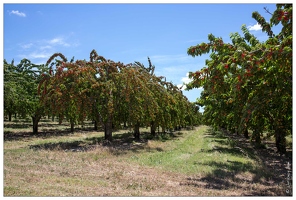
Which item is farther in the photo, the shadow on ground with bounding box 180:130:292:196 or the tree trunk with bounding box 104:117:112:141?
the tree trunk with bounding box 104:117:112:141

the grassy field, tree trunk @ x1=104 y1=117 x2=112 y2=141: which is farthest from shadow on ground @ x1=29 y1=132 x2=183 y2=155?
the grassy field

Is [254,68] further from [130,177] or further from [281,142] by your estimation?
[281,142]

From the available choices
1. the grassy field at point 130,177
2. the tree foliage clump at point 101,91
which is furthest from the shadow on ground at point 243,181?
the tree foliage clump at point 101,91

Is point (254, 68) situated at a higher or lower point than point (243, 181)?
higher

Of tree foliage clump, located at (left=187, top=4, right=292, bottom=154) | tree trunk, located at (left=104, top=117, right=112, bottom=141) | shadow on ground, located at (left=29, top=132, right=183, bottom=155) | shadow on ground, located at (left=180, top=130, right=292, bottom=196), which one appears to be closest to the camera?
tree foliage clump, located at (left=187, top=4, right=292, bottom=154)

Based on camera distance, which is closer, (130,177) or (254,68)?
(254,68)

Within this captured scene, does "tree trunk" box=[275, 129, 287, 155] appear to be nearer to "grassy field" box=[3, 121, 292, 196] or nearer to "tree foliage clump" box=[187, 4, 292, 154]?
"tree foliage clump" box=[187, 4, 292, 154]

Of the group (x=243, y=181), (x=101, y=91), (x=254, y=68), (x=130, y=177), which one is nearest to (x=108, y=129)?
(x=101, y=91)

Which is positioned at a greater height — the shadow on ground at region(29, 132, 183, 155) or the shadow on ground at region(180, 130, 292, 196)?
the shadow on ground at region(29, 132, 183, 155)

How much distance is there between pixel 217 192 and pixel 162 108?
16990 millimetres

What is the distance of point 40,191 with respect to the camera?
7.79 metres

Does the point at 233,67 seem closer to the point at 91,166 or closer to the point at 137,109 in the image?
the point at 91,166

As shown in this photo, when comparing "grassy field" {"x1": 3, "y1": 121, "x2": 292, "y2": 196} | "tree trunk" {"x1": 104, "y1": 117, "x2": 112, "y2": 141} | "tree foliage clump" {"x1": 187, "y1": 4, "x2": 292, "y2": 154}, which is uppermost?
"tree foliage clump" {"x1": 187, "y1": 4, "x2": 292, "y2": 154}

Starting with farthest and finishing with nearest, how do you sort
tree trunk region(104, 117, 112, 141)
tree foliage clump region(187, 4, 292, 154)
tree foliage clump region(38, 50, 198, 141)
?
tree trunk region(104, 117, 112, 141), tree foliage clump region(38, 50, 198, 141), tree foliage clump region(187, 4, 292, 154)
